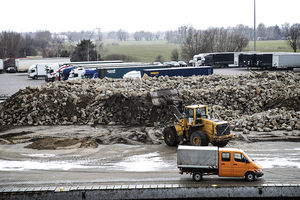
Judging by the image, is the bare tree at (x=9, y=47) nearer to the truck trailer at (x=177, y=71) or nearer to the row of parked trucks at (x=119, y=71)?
the row of parked trucks at (x=119, y=71)

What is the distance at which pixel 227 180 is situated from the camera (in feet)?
45.5

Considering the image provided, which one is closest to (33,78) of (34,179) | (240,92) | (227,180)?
(240,92)

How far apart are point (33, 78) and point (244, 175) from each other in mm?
47772

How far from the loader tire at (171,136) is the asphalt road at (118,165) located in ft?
1.30

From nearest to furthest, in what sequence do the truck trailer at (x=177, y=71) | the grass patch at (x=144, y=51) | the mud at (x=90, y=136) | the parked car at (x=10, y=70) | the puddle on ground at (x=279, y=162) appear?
the puddle on ground at (x=279, y=162)
the mud at (x=90, y=136)
the truck trailer at (x=177, y=71)
the parked car at (x=10, y=70)
the grass patch at (x=144, y=51)

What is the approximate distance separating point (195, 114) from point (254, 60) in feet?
127

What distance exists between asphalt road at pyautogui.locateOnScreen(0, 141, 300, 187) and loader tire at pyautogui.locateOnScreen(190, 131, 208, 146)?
1189 mm

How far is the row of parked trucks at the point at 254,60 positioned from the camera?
51.3 meters

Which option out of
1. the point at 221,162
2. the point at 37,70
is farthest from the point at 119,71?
the point at 221,162

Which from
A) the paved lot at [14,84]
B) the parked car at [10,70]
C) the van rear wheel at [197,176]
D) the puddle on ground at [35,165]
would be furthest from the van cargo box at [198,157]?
the parked car at [10,70]

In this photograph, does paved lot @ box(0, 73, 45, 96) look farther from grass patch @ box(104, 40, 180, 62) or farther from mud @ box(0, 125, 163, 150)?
grass patch @ box(104, 40, 180, 62)

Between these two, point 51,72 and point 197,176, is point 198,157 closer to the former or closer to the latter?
point 197,176

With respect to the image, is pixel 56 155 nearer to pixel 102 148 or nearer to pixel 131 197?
pixel 102 148

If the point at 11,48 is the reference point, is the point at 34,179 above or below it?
below
